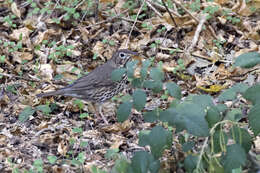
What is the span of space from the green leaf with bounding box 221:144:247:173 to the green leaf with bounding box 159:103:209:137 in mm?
192

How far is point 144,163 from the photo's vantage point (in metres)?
3.14

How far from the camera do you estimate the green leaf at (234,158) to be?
2938 mm

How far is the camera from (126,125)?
4.97 m

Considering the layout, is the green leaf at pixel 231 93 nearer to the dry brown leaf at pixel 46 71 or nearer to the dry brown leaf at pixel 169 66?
the dry brown leaf at pixel 169 66

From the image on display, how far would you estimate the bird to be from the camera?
5246mm

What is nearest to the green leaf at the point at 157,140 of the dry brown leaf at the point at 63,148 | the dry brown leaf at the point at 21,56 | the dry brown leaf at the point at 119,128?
the dry brown leaf at the point at 63,148

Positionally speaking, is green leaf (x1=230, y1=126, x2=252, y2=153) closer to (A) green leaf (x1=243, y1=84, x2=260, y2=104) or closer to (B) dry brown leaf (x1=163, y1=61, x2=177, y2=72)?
(A) green leaf (x1=243, y1=84, x2=260, y2=104)

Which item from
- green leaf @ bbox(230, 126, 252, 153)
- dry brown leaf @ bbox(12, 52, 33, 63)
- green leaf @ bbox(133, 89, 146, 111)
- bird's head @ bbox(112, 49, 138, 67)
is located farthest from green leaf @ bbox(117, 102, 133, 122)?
dry brown leaf @ bbox(12, 52, 33, 63)

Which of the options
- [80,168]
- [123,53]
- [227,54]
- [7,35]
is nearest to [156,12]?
[227,54]

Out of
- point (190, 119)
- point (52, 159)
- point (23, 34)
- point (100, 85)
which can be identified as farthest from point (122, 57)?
point (190, 119)

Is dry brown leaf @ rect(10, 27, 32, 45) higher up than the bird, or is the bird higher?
dry brown leaf @ rect(10, 27, 32, 45)

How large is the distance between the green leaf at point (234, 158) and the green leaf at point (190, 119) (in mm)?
192

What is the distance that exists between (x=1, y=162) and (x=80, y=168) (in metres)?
0.73

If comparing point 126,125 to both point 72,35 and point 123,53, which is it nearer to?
point 123,53
